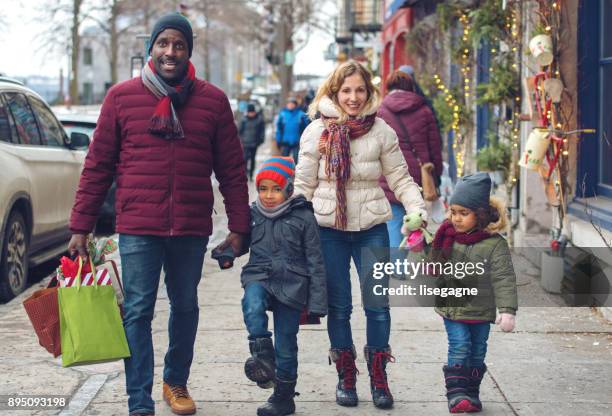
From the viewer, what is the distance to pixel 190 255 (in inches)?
199

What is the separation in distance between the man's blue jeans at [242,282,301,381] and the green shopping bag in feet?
1.96

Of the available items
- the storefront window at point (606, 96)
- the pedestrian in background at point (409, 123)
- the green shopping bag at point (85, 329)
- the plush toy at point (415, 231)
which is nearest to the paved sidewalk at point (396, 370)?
the green shopping bag at point (85, 329)

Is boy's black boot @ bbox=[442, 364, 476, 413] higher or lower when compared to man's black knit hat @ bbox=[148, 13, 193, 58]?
lower

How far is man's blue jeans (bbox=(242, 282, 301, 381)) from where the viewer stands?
4.93 metres

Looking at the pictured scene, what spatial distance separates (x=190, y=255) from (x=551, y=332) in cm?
305

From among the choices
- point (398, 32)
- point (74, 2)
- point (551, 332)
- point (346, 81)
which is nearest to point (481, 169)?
point (551, 332)

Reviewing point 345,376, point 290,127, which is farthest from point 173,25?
point 290,127

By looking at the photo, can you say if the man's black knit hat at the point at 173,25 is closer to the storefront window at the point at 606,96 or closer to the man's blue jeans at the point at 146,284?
the man's blue jeans at the point at 146,284

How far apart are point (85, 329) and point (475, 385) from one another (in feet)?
6.23

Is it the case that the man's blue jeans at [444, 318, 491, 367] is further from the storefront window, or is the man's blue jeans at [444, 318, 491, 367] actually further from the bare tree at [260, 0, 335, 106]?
the bare tree at [260, 0, 335, 106]

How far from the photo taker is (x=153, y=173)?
484cm

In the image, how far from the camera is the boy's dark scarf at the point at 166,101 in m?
4.77

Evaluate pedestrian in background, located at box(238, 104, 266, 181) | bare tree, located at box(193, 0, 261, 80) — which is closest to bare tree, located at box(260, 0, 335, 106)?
bare tree, located at box(193, 0, 261, 80)

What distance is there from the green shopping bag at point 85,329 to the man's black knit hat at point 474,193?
173 cm
